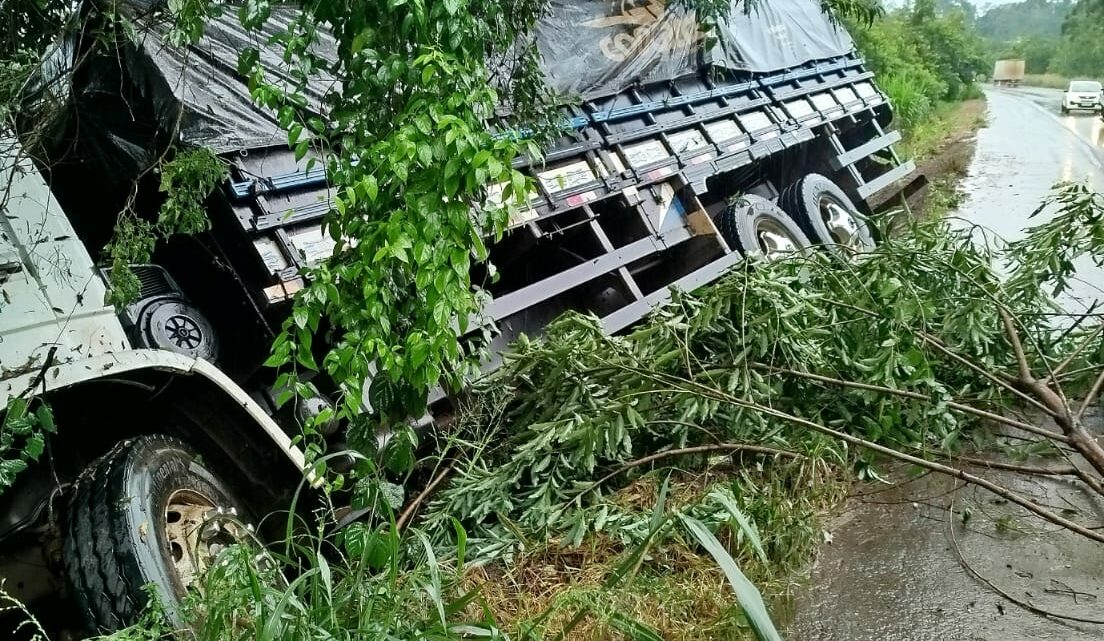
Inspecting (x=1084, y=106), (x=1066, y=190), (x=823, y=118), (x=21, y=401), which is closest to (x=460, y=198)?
(x=21, y=401)

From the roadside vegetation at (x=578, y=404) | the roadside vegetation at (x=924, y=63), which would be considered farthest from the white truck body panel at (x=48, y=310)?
the roadside vegetation at (x=924, y=63)

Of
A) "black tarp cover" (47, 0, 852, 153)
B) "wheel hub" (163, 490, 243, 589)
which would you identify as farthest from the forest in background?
"wheel hub" (163, 490, 243, 589)

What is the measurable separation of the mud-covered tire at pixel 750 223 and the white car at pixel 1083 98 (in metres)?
15.9

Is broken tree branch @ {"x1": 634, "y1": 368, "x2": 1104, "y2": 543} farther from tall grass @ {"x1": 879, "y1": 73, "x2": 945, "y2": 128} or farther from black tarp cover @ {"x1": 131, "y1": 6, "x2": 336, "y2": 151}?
tall grass @ {"x1": 879, "y1": 73, "x2": 945, "y2": 128}

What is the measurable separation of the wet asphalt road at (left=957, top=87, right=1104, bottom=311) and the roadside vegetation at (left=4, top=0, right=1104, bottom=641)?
2.99 feet

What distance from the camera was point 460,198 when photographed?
2586mm

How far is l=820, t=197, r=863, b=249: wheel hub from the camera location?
6.52 meters

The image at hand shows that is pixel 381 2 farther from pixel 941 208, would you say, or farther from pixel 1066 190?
pixel 941 208

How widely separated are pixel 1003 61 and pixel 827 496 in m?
40.2

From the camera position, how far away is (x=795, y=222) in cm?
629

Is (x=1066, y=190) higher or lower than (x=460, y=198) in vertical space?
lower

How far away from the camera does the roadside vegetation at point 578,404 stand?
2.15 meters

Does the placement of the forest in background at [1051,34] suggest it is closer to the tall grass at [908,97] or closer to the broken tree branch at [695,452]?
the tall grass at [908,97]

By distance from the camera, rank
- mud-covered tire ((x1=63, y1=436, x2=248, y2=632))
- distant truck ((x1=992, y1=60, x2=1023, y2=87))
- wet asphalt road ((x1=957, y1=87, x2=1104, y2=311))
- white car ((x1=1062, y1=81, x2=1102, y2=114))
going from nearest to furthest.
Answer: mud-covered tire ((x1=63, y1=436, x2=248, y2=632))
wet asphalt road ((x1=957, y1=87, x2=1104, y2=311))
white car ((x1=1062, y1=81, x2=1102, y2=114))
distant truck ((x1=992, y1=60, x2=1023, y2=87))
